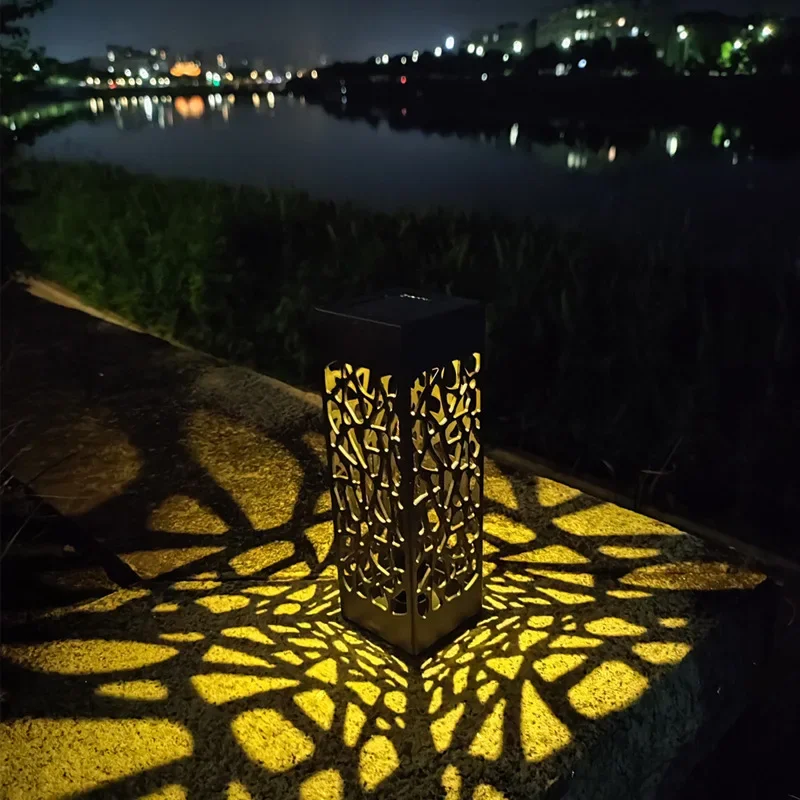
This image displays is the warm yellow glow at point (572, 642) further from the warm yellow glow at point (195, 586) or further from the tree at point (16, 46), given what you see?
the tree at point (16, 46)

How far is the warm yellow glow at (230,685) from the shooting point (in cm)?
180

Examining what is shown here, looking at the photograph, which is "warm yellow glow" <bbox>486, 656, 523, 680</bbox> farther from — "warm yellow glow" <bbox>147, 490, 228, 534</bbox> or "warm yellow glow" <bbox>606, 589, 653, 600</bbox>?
"warm yellow glow" <bbox>147, 490, 228, 534</bbox>

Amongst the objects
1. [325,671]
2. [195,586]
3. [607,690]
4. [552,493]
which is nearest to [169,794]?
[325,671]

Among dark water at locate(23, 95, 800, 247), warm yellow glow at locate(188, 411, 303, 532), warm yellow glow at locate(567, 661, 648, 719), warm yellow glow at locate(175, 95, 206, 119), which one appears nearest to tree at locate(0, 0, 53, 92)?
dark water at locate(23, 95, 800, 247)

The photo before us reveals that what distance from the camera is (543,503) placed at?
2.65m

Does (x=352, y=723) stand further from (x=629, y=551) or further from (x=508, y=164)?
(x=508, y=164)

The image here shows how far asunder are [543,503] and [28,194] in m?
2.10

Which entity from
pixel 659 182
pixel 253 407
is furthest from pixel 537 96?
pixel 253 407

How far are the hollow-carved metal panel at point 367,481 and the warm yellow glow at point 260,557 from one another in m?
0.52

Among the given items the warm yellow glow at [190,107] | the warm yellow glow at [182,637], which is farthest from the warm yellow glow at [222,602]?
the warm yellow glow at [190,107]

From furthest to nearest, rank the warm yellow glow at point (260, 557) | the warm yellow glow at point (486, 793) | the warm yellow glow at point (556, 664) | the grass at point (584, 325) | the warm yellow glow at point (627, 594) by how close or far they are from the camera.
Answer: the grass at point (584, 325), the warm yellow glow at point (260, 557), the warm yellow glow at point (627, 594), the warm yellow glow at point (556, 664), the warm yellow glow at point (486, 793)

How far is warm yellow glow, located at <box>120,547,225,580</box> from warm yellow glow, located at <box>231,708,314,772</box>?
810 mm

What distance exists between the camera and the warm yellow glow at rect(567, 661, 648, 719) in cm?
173

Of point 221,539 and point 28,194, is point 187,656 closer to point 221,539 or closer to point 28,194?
point 221,539
